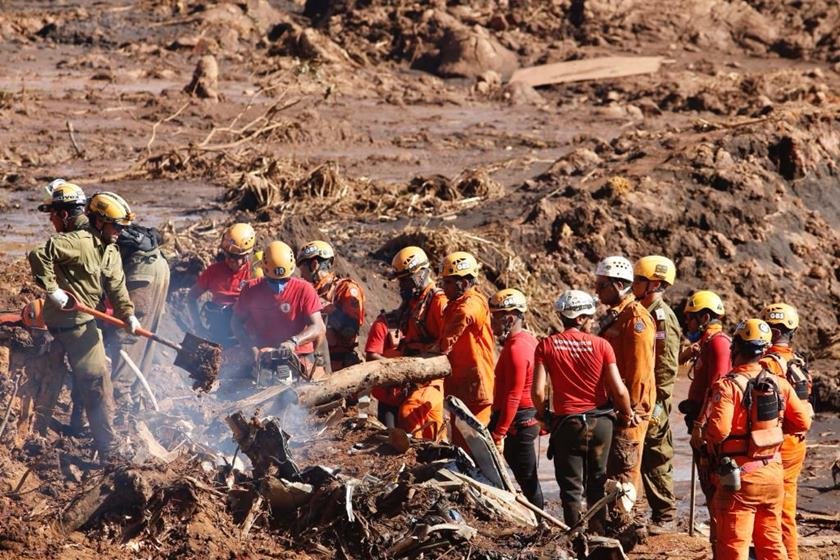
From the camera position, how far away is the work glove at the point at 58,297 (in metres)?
9.53

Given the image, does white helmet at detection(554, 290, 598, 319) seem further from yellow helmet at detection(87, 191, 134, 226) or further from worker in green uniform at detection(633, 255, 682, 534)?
yellow helmet at detection(87, 191, 134, 226)

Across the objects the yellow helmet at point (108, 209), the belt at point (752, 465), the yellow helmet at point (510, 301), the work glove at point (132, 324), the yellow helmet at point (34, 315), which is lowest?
the yellow helmet at point (34, 315)

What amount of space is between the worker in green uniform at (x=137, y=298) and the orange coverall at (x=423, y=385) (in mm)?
2057

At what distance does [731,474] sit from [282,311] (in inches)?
149

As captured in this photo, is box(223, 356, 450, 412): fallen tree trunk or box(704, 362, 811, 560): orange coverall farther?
box(223, 356, 450, 412): fallen tree trunk

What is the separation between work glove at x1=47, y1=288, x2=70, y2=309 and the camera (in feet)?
31.3

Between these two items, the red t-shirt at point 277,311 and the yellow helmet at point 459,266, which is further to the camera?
the red t-shirt at point 277,311

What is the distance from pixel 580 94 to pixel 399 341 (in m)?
19.7

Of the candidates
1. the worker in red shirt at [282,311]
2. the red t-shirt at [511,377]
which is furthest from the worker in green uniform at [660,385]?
the worker in red shirt at [282,311]

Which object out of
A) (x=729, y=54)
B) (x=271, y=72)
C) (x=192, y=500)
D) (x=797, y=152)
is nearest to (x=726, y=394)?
(x=192, y=500)

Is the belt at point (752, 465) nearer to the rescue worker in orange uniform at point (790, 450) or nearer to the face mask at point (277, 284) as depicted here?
Answer: the rescue worker in orange uniform at point (790, 450)

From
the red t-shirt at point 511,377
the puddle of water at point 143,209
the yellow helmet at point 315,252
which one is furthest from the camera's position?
the puddle of water at point 143,209

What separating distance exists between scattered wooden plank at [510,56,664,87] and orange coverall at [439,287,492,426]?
20.4 meters

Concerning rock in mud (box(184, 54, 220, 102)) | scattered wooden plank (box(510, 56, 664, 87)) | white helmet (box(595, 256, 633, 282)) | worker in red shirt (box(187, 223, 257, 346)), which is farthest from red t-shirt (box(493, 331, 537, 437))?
scattered wooden plank (box(510, 56, 664, 87))
